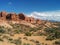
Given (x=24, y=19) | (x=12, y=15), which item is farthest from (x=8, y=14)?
(x=24, y=19)

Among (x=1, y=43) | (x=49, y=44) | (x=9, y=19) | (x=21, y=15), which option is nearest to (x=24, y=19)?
(x=21, y=15)

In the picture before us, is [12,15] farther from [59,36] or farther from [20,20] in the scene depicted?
[59,36]

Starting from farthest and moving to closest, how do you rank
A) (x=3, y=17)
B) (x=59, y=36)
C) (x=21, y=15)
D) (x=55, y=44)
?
(x=21, y=15) < (x=3, y=17) < (x=59, y=36) < (x=55, y=44)

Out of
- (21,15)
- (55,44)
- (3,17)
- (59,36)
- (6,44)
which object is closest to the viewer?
(6,44)

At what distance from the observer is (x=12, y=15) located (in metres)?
79.9

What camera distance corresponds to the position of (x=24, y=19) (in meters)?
83.5

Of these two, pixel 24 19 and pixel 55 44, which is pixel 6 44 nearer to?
pixel 55 44

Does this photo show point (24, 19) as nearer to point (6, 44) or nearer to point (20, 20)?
point (20, 20)

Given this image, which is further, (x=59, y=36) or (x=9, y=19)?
(x=9, y=19)

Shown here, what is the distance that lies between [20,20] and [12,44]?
60.3 metres

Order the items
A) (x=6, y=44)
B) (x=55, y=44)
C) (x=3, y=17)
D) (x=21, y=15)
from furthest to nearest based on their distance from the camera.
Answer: (x=21, y=15) → (x=3, y=17) → (x=55, y=44) → (x=6, y=44)

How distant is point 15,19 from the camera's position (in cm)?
7981

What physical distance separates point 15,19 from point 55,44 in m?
55.4

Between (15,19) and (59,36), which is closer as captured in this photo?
(59,36)
